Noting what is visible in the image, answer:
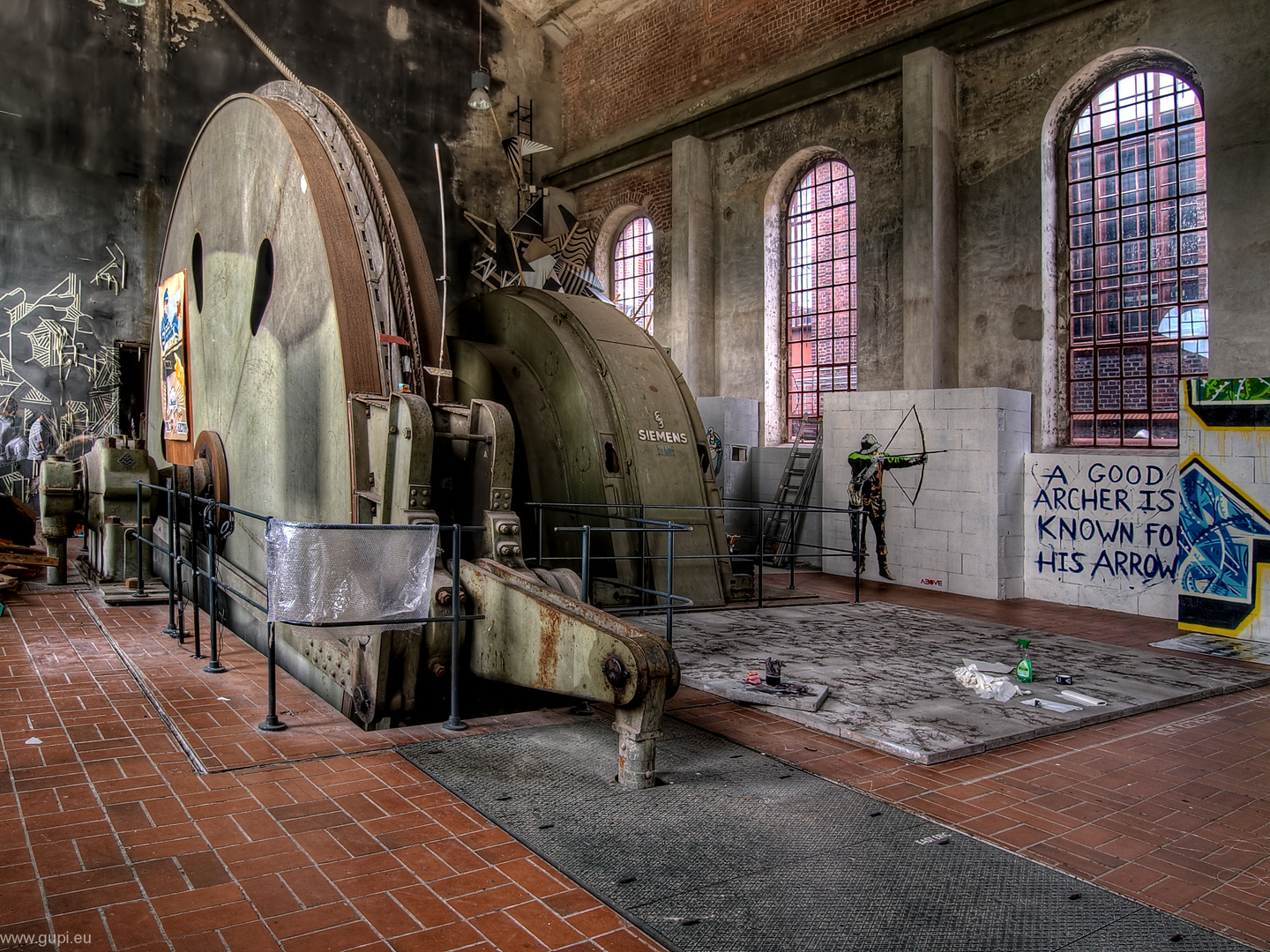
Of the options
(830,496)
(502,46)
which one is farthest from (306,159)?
(502,46)

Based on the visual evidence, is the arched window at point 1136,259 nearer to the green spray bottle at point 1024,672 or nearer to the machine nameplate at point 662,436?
the machine nameplate at point 662,436

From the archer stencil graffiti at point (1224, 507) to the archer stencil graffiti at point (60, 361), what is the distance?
14.0 metres

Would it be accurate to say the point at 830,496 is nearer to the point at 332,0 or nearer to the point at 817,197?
the point at 817,197

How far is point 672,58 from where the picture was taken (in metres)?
16.2

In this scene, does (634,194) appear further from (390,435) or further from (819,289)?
(390,435)

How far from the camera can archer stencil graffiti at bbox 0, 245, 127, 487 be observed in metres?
13.6

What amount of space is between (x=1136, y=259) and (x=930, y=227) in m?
2.38

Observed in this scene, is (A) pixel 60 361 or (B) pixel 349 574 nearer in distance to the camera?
(B) pixel 349 574

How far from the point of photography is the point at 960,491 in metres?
10.2

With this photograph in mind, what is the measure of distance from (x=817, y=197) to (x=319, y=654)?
446 inches

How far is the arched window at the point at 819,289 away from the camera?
1377 cm

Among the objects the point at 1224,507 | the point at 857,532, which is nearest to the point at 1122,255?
the point at 1224,507

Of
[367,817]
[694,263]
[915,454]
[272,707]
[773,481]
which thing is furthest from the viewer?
[694,263]

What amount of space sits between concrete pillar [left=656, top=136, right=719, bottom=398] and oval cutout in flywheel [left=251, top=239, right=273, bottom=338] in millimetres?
9084
